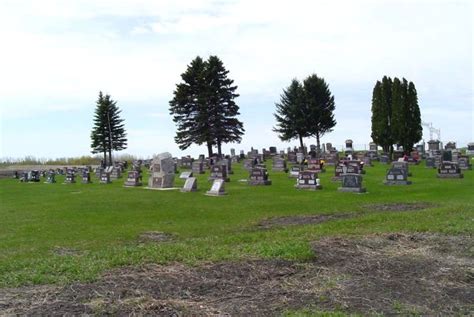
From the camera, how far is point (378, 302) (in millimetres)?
5254

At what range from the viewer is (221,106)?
57188 millimetres

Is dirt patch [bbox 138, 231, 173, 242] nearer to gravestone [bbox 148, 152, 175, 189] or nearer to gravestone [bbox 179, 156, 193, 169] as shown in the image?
gravestone [bbox 148, 152, 175, 189]

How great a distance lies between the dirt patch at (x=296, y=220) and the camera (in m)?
13.5

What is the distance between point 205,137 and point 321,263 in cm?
4862

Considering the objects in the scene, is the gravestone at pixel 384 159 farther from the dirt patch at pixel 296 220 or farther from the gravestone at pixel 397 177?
the dirt patch at pixel 296 220

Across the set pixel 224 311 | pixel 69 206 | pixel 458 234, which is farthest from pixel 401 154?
pixel 224 311

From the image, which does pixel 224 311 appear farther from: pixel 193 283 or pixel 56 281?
pixel 56 281

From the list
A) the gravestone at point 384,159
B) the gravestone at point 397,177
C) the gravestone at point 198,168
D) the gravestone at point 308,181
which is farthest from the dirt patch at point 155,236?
the gravestone at point 384,159

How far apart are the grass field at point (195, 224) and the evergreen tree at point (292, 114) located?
34.3 m

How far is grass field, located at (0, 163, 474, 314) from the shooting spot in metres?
7.47

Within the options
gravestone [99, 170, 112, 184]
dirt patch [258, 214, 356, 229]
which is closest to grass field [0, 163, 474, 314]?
dirt patch [258, 214, 356, 229]

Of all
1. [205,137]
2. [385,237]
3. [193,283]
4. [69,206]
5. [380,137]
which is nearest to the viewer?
[193,283]

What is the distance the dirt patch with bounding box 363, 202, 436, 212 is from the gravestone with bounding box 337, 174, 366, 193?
4552mm

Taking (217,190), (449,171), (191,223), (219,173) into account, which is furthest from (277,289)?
(219,173)
